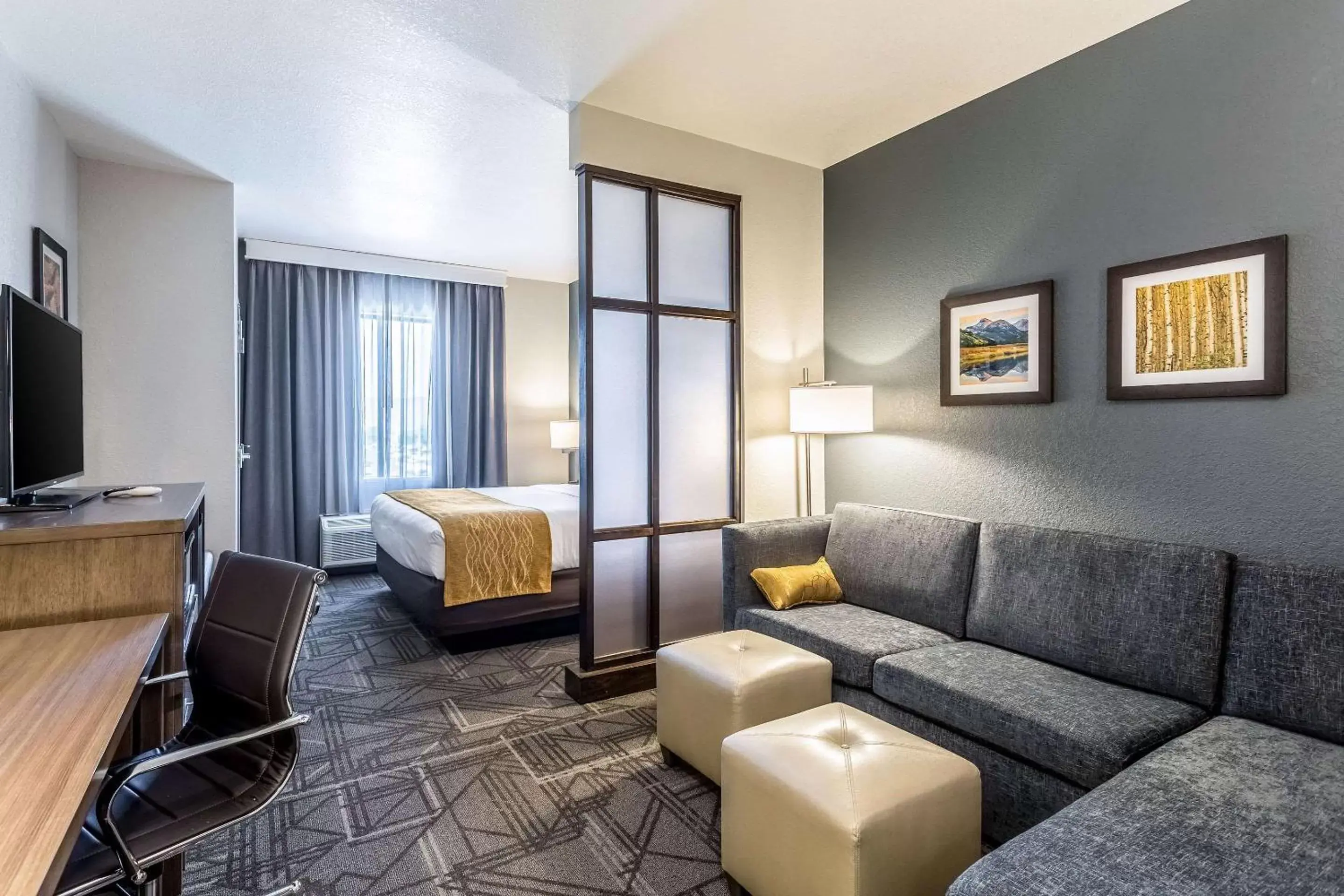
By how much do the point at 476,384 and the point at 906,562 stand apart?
455 centimetres

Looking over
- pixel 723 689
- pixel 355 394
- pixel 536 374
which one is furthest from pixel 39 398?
pixel 536 374

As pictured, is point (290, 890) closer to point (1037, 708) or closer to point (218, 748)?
point (218, 748)

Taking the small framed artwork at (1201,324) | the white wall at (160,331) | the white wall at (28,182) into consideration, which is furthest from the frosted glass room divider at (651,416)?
the white wall at (160,331)

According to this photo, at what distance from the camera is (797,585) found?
2947 millimetres

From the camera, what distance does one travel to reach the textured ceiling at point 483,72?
2359mm

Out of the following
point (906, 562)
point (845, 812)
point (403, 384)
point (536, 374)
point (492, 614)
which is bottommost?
point (492, 614)

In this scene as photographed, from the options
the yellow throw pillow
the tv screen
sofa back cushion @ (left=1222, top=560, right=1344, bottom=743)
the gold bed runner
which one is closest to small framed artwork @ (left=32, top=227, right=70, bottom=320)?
the tv screen

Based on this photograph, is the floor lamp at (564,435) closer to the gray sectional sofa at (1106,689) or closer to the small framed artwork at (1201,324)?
the gray sectional sofa at (1106,689)

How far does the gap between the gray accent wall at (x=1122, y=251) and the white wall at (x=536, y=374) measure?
12.4ft

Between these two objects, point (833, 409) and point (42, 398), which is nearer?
point (42, 398)

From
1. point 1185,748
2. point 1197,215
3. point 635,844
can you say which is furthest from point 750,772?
point 1197,215

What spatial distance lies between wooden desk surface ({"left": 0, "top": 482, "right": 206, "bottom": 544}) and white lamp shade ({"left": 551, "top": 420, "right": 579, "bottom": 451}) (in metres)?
4.30

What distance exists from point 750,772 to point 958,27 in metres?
2.66

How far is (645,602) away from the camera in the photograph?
3.31m
